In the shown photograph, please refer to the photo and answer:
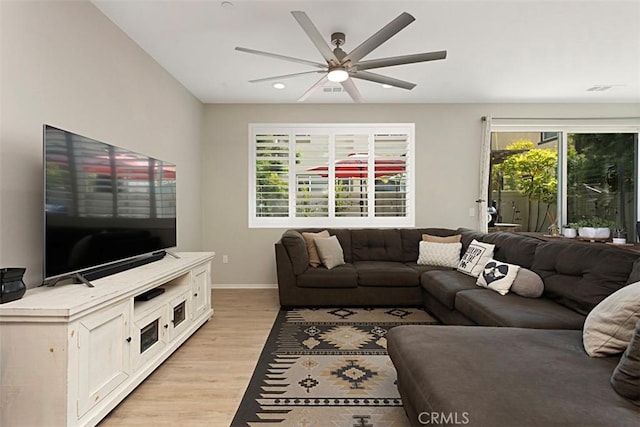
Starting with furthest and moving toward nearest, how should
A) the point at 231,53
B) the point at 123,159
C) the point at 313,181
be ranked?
the point at 313,181
the point at 231,53
the point at 123,159

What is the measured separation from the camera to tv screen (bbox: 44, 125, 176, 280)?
1.85 meters

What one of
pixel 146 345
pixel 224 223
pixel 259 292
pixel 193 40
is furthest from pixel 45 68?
pixel 259 292

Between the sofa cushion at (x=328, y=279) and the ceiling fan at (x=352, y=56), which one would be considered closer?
the ceiling fan at (x=352, y=56)

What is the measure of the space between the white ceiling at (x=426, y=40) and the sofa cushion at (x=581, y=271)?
6.20 feet

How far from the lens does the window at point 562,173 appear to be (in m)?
4.98

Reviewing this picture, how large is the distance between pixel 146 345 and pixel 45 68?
193 centimetres

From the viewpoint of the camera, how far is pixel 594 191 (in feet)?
16.5

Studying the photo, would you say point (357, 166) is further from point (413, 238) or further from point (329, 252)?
point (329, 252)

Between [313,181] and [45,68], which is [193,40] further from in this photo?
[313,181]

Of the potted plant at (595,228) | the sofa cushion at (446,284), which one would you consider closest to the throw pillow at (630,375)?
the sofa cushion at (446,284)

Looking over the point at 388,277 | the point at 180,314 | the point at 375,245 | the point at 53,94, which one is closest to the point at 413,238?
the point at 375,245

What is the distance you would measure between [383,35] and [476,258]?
2.45 meters

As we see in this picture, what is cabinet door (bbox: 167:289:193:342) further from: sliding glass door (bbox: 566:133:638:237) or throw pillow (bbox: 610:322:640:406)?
sliding glass door (bbox: 566:133:638:237)

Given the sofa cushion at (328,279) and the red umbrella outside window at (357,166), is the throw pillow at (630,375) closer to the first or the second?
the sofa cushion at (328,279)
